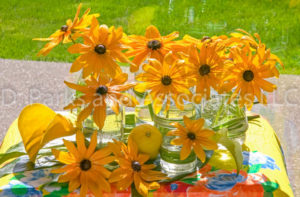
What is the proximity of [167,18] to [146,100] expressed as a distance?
160 inches

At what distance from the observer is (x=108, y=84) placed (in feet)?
3.78

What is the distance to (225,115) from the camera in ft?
4.47

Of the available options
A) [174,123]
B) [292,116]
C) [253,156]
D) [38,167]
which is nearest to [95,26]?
[174,123]

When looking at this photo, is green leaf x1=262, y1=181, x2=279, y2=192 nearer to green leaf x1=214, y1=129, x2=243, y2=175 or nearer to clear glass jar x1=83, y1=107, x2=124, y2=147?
green leaf x1=214, y1=129, x2=243, y2=175

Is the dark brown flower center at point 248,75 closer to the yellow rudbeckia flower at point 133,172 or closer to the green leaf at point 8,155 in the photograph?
the yellow rudbeckia flower at point 133,172

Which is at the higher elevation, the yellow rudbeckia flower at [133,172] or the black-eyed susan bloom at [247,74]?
the black-eyed susan bloom at [247,74]

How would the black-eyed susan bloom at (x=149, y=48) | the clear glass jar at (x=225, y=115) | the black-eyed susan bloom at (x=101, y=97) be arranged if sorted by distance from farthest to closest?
the clear glass jar at (x=225, y=115) < the black-eyed susan bloom at (x=149, y=48) < the black-eyed susan bloom at (x=101, y=97)

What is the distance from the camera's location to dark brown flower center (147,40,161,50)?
4.00 ft

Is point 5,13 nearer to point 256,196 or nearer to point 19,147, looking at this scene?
point 19,147

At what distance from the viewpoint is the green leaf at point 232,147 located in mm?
1188

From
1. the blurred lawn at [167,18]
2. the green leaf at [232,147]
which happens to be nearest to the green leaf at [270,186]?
the green leaf at [232,147]

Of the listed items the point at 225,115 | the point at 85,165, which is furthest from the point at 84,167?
the point at 225,115

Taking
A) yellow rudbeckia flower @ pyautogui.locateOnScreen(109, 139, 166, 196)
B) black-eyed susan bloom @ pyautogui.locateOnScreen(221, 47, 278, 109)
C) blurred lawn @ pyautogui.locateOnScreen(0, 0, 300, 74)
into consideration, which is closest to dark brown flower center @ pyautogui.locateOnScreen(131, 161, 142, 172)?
yellow rudbeckia flower @ pyautogui.locateOnScreen(109, 139, 166, 196)

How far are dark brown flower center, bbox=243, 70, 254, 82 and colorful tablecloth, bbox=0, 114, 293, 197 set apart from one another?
293 millimetres
